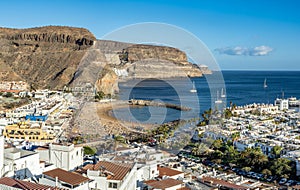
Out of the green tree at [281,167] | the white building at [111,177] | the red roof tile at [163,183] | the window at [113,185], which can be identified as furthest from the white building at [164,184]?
the green tree at [281,167]

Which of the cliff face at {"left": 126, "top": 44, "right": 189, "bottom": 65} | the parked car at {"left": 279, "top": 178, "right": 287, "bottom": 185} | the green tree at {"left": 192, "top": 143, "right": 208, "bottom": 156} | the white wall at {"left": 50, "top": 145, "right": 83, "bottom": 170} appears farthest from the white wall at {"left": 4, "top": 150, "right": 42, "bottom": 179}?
the cliff face at {"left": 126, "top": 44, "right": 189, "bottom": 65}

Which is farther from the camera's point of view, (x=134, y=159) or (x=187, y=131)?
(x=187, y=131)

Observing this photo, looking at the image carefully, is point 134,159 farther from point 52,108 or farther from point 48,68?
point 48,68

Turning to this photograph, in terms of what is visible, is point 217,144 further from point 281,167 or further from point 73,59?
point 73,59

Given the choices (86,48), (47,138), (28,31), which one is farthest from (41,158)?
(28,31)

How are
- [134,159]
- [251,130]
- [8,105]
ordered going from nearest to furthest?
[134,159] < [251,130] < [8,105]

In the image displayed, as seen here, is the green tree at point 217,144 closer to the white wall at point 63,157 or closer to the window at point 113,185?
the white wall at point 63,157

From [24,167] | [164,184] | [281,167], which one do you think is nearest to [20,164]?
[24,167]

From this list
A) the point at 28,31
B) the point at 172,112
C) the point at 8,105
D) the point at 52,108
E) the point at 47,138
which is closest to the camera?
the point at 47,138
